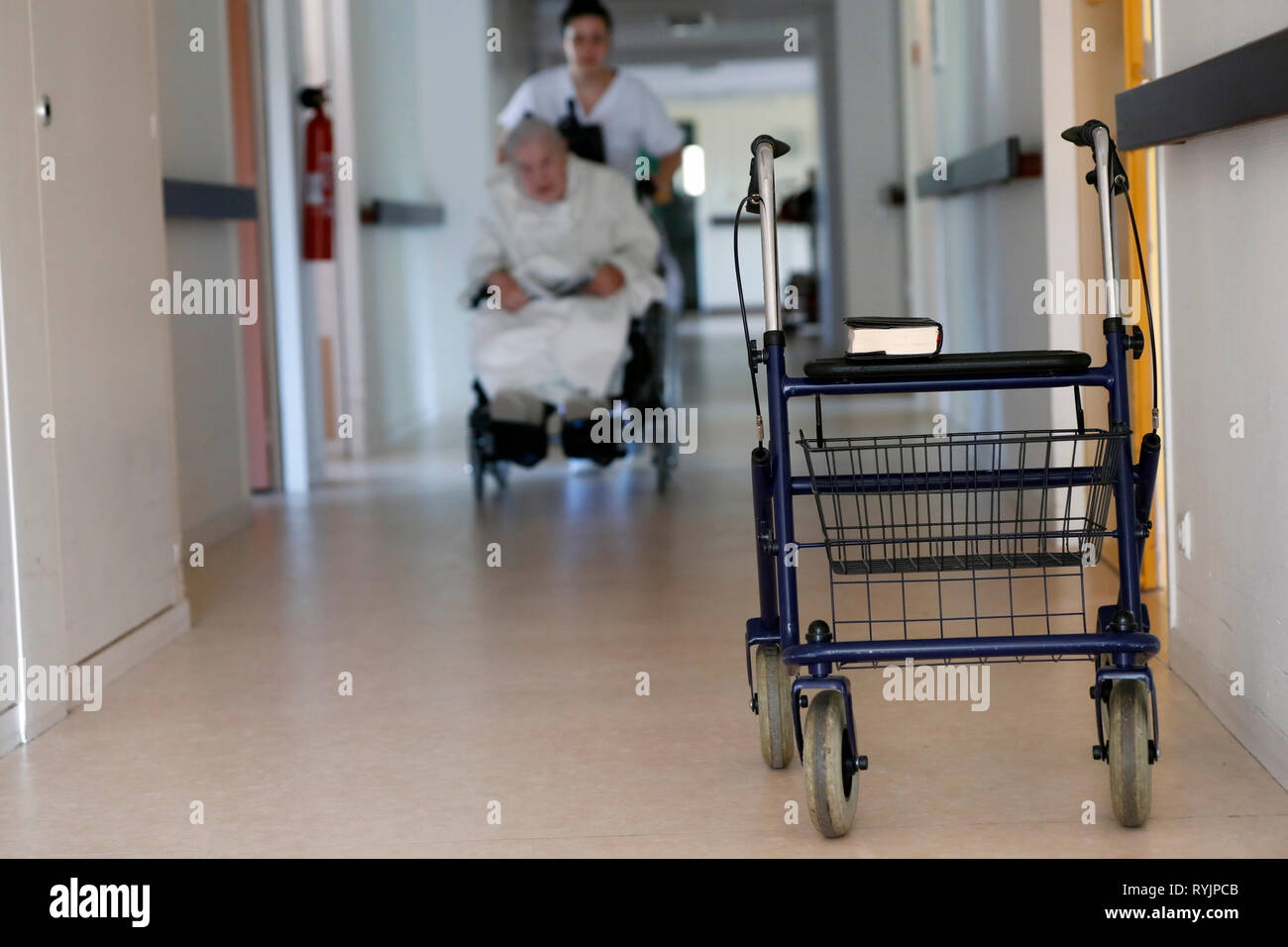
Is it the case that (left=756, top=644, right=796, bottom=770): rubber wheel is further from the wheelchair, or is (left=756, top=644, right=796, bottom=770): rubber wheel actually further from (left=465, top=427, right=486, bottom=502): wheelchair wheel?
(left=465, top=427, right=486, bottom=502): wheelchair wheel

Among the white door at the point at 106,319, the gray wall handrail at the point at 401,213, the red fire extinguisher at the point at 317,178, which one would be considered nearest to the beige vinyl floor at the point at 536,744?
the white door at the point at 106,319

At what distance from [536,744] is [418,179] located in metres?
6.93

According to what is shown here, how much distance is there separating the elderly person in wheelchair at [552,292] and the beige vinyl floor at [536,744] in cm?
99

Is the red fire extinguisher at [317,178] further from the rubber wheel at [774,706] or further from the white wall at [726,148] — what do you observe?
the white wall at [726,148]

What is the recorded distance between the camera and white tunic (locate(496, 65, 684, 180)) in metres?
6.30

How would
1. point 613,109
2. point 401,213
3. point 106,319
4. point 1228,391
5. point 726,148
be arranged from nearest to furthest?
point 1228,391
point 106,319
point 613,109
point 401,213
point 726,148

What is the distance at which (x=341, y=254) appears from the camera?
24.8 feet

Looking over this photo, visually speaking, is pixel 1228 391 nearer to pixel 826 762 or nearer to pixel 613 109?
pixel 826 762

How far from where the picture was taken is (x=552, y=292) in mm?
5961

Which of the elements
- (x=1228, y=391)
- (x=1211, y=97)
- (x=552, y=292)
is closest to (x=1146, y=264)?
(x=1228, y=391)
